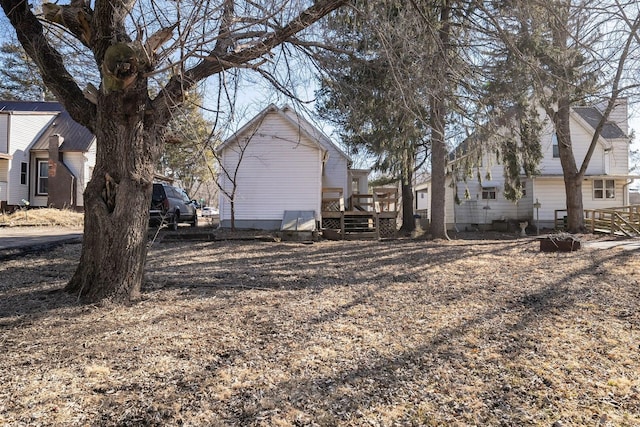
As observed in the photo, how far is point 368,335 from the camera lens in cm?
396

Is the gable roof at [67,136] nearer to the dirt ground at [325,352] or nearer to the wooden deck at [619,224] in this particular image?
the dirt ground at [325,352]

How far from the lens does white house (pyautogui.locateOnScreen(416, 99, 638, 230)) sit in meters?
21.5

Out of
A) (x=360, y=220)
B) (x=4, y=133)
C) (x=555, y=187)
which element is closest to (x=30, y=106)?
(x=4, y=133)

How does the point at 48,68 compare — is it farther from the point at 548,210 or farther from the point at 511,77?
the point at 548,210

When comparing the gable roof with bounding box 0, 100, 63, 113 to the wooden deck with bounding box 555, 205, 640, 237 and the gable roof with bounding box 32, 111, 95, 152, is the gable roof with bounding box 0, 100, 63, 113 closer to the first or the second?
the gable roof with bounding box 32, 111, 95, 152

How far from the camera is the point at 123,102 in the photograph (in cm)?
464

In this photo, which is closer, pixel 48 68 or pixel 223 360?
pixel 223 360

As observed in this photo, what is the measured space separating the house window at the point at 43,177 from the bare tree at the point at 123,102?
64.4 ft

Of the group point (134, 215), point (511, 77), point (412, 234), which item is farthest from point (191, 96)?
point (412, 234)

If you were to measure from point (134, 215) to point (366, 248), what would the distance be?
7.37 meters

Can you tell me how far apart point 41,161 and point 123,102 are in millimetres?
21271

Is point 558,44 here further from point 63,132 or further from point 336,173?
point 63,132

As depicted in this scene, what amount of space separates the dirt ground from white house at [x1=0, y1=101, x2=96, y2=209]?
53.6ft

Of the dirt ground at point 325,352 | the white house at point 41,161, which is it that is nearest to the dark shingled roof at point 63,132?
the white house at point 41,161
